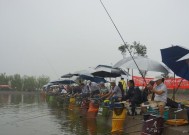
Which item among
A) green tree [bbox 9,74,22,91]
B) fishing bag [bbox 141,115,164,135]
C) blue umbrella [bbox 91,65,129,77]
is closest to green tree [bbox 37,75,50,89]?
green tree [bbox 9,74,22,91]

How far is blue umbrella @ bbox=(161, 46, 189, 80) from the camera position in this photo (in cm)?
1141

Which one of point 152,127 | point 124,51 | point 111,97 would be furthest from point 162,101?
point 124,51

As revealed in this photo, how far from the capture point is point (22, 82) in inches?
3322

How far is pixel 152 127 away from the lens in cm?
923

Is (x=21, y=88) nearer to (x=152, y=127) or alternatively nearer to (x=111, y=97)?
(x=111, y=97)

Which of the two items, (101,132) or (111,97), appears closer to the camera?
(101,132)

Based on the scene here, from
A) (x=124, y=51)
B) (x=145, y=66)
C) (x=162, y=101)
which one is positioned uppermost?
(x=124, y=51)

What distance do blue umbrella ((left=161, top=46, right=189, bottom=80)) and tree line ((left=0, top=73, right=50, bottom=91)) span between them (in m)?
73.1

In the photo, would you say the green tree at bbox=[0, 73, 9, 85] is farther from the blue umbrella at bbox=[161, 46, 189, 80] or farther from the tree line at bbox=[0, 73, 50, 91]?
the blue umbrella at bbox=[161, 46, 189, 80]

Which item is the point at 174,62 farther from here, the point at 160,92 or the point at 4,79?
the point at 4,79

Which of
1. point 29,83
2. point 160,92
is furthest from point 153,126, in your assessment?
point 29,83

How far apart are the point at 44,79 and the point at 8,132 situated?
78310 mm

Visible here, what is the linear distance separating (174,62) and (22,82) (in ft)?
248

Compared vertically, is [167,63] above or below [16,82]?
below
